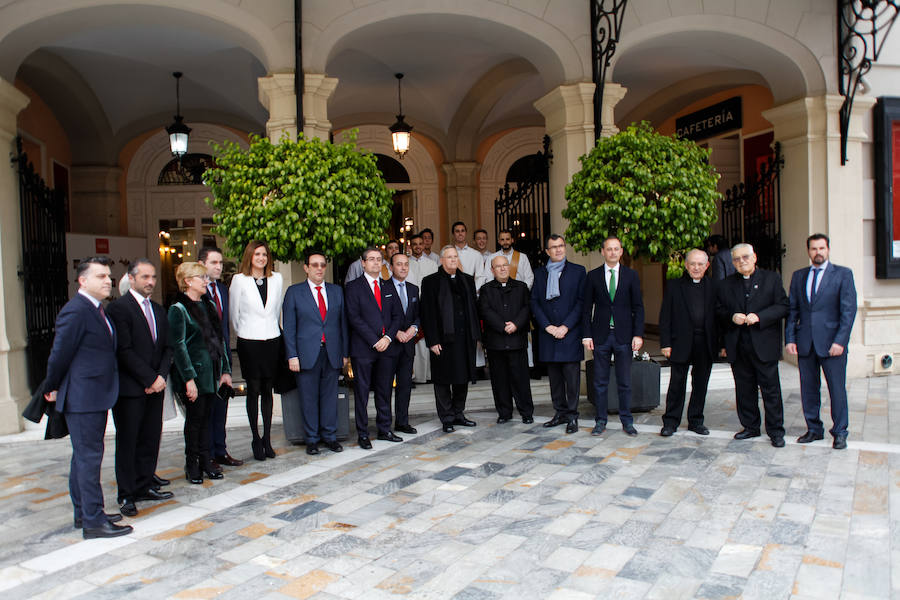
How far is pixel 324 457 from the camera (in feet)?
17.9

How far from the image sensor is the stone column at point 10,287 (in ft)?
21.3

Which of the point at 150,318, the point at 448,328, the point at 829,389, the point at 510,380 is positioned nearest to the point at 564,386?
the point at 510,380

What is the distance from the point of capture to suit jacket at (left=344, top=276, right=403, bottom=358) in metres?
5.75

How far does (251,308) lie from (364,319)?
3.02 feet

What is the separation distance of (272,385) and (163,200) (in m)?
8.05

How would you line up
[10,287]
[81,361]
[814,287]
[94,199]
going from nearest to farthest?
[81,361] → [814,287] → [10,287] → [94,199]

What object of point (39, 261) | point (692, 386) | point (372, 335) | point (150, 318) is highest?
point (39, 261)

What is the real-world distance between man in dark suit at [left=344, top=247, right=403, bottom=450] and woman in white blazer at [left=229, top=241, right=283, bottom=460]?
0.65 metres

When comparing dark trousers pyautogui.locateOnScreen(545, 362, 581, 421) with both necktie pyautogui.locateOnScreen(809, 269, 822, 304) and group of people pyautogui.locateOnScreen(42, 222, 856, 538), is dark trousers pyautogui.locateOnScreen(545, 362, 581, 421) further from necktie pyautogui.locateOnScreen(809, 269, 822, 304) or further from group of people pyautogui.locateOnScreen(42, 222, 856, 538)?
necktie pyautogui.locateOnScreen(809, 269, 822, 304)

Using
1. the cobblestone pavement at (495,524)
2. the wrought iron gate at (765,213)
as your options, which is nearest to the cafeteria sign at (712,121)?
the wrought iron gate at (765,213)

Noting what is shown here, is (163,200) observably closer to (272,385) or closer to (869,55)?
(272,385)

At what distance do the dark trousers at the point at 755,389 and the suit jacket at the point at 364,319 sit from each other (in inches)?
108

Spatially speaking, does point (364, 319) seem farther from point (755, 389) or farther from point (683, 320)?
point (755, 389)

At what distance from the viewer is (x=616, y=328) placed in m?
5.95
